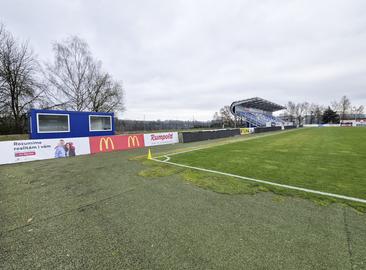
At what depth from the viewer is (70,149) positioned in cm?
1020

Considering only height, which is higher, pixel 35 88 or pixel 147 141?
pixel 35 88

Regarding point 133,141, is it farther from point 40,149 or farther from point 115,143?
point 40,149

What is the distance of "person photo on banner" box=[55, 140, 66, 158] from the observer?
977 centimetres

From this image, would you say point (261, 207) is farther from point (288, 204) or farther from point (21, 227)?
point (21, 227)

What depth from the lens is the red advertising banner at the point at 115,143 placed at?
11336mm

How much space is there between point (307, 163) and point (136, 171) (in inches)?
279

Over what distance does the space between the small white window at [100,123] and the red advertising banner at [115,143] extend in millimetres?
4006

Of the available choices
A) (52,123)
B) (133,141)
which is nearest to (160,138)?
(133,141)

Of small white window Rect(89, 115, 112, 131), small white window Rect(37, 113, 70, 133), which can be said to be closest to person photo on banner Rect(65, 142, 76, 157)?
small white window Rect(37, 113, 70, 133)

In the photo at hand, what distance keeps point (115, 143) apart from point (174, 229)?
10639 millimetres

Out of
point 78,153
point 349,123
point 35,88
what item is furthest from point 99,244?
point 349,123

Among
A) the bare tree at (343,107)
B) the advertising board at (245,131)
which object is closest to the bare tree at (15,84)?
the advertising board at (245,131)

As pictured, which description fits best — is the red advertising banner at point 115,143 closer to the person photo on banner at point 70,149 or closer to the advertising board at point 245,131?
the person photo on banner at point 70,149

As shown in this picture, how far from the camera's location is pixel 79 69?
1042 inches
